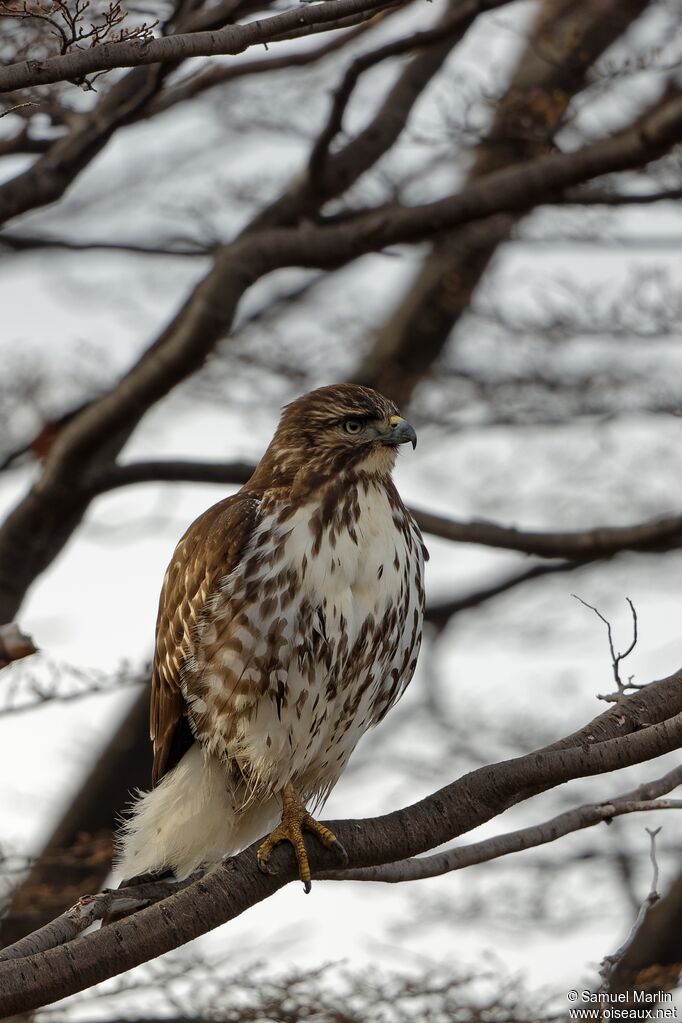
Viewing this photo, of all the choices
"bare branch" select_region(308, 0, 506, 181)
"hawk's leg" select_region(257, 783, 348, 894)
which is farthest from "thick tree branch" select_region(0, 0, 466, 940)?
"hawk's leg" select_region(257, 783, 348, 894)

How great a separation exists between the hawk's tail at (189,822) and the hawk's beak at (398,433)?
3.59 ft

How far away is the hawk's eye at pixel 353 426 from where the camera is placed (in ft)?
14.7

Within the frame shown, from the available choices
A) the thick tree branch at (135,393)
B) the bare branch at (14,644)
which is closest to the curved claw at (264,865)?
the bare branch at (14,644)

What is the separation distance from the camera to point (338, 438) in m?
4.48

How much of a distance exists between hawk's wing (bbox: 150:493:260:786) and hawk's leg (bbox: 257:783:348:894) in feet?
1.82

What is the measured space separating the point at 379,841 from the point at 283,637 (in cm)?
77

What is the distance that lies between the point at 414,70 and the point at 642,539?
234cm

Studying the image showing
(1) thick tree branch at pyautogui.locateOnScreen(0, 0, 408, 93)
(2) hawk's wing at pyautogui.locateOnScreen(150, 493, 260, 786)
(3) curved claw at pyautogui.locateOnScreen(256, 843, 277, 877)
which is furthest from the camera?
(2) hawk's wing at pyautogui.locateOnScreen(150, 493, 260, 786)

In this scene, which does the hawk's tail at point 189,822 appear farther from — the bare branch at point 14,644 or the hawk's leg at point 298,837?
the bare branch at point 14,644

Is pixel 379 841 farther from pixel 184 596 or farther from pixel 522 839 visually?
pixel 184 596

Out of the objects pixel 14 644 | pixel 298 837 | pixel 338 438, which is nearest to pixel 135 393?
pixel 338 438

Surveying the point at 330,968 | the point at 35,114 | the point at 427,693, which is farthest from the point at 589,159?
the point at 427,693

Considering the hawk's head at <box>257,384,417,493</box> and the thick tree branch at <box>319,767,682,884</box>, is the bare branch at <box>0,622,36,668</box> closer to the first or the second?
the hawk's head at <box>257,384,417,493</box>

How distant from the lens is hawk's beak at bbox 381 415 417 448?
14.4 feet
